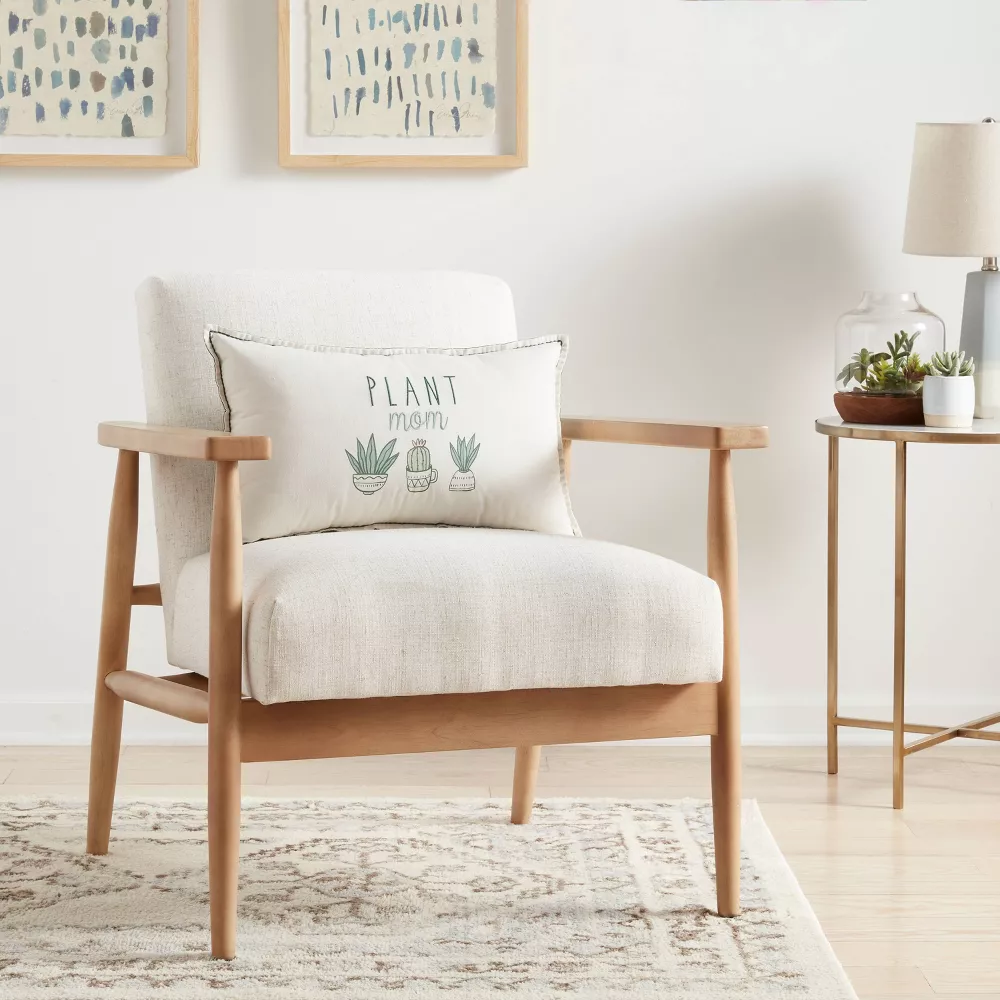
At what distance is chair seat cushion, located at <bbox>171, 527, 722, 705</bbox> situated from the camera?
1.41 metres

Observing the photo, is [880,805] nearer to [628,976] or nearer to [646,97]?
[628,976]

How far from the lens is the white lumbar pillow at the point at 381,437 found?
65.6 inches

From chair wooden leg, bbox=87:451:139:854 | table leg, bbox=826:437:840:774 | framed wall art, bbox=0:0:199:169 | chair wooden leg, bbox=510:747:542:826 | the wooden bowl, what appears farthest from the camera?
framed wall art, bbox=0:0:199:169

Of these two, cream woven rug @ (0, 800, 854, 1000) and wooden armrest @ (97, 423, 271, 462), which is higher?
wooden armrest @ (97, 423, 271, 462)

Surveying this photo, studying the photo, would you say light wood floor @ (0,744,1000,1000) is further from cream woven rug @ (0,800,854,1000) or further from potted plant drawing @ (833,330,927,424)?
potted plant drawing @ (833,330,927,424)

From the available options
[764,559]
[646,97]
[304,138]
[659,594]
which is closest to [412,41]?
[304,138]

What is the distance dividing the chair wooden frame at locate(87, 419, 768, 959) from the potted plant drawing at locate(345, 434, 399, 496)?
214mm

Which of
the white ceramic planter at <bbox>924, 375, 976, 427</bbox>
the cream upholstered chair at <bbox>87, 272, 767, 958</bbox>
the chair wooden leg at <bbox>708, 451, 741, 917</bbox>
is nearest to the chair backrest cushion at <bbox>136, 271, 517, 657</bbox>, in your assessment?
the cream upholstered chair at <bbox>87, 272, 767, 958</bbox>

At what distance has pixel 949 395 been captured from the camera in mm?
2125

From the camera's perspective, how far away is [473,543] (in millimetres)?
1579

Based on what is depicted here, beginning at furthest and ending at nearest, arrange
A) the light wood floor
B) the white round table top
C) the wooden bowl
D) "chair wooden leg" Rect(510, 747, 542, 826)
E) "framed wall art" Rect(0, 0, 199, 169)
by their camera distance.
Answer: "framed wall art" Rect(0, 0, 199, 169) < the wooden bowl < the white round table top < "chair wooden leg" Rect(510, 747, 542, 826) < the light wood floor

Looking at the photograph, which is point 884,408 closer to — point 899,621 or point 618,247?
point 899,621

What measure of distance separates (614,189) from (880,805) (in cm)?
118

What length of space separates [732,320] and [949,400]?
1.66 feet
